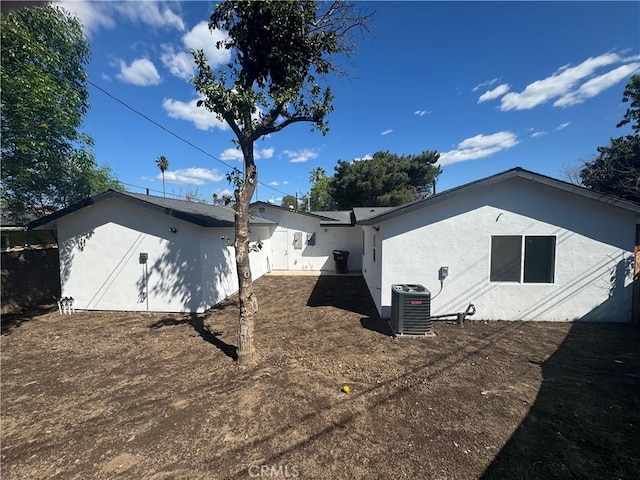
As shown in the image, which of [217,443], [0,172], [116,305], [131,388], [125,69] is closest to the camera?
[217,443]

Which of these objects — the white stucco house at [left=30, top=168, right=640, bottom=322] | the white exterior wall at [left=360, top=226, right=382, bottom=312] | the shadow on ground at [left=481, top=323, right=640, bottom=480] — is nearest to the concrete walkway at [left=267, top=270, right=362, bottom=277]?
the white exterior wall at [left=360, top=226, right=382, bottom=312]

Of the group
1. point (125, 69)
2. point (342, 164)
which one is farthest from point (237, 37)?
point (342, 164)

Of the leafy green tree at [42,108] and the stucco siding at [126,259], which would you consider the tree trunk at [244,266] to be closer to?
the stucco siding at [126,259]

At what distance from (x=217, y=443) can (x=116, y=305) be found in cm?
694

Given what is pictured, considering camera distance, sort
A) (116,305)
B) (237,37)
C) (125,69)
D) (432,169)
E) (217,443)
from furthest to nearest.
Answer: (432,169), (116,305), (125,69), (237,37), (217,443)

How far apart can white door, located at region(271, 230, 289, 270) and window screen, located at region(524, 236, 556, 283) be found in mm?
10799

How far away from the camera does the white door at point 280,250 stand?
14962 millimetres

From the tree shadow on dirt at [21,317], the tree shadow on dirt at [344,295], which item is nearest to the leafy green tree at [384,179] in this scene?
the tree shadow on dirt at [344,295]

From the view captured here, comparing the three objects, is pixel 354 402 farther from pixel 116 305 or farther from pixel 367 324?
pixel 116 305

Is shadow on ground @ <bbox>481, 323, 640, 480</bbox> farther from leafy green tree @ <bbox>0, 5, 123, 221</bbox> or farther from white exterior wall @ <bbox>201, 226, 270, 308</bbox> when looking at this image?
leafy green tree @ <bbox>0, 5, 123, 221</bbox>

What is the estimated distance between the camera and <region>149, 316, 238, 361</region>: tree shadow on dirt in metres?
5.09

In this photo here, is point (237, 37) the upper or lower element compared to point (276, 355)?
upper

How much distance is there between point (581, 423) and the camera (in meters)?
3.07

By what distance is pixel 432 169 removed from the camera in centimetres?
2623
